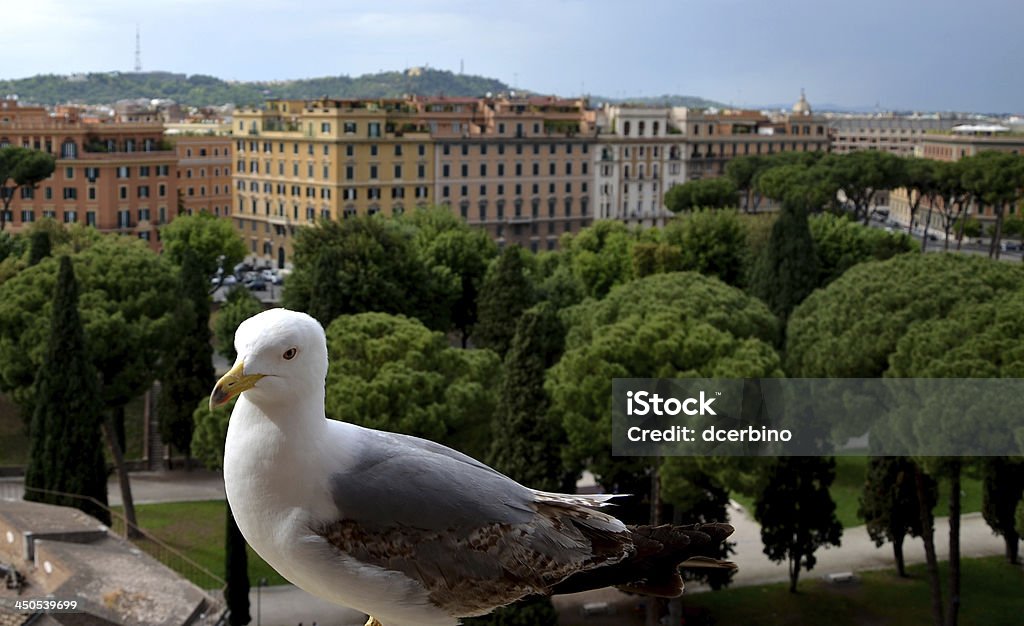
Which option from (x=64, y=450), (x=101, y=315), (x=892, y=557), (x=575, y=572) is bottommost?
(x=892, y=557)

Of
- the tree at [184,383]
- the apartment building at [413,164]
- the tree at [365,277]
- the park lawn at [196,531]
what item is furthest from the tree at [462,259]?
the apartment building at [413,164]

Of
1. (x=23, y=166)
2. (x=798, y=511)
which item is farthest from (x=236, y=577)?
(x=23, y=166)

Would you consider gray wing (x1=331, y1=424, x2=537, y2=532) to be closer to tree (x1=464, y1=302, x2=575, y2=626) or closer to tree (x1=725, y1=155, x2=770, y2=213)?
tree (x1=464, y1=302, x2=575, y2=626)

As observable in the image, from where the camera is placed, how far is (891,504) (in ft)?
83.7

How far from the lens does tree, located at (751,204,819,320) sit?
135 ft

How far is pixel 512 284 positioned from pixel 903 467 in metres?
14.9

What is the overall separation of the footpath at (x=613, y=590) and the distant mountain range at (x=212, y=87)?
96.4m

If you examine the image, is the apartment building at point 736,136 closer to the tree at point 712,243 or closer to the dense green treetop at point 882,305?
the tree at point 712,243

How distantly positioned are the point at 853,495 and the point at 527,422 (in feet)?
40.7

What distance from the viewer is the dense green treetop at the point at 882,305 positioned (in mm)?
24547

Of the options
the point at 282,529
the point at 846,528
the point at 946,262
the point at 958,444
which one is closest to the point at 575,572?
the point at 282,529

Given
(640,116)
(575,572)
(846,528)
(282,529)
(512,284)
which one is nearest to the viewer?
(282,529)

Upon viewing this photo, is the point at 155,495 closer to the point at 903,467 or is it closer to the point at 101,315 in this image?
the point at 101,315

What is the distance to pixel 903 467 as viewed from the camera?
80.1 feet
